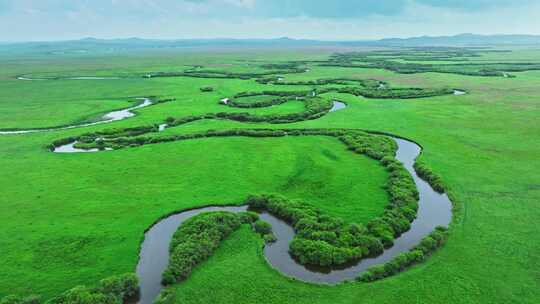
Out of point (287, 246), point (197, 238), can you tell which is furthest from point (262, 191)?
point (197, 238)

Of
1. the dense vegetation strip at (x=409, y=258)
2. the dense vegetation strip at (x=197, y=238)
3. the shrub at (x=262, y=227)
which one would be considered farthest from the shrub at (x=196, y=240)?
the dense vegetation strip at (x=409, y=258)

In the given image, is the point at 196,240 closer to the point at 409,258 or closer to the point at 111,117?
the point at 409,258

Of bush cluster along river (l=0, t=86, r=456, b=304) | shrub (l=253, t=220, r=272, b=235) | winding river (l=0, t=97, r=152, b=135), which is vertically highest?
winding river (l=0, t=97, r=152, b=135)

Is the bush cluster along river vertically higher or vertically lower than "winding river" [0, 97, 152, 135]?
lower

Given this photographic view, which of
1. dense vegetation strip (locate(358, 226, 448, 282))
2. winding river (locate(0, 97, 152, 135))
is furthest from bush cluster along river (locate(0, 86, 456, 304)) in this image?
winding river (locate(0, 97, 152, 135))

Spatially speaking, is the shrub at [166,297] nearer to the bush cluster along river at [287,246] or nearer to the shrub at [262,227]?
the bush cluster along river at [287,246]

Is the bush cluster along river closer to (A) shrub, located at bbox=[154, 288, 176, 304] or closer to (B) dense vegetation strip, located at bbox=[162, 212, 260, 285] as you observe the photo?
(A) shrub, located at bbox=[154, 288, 176, 304]
